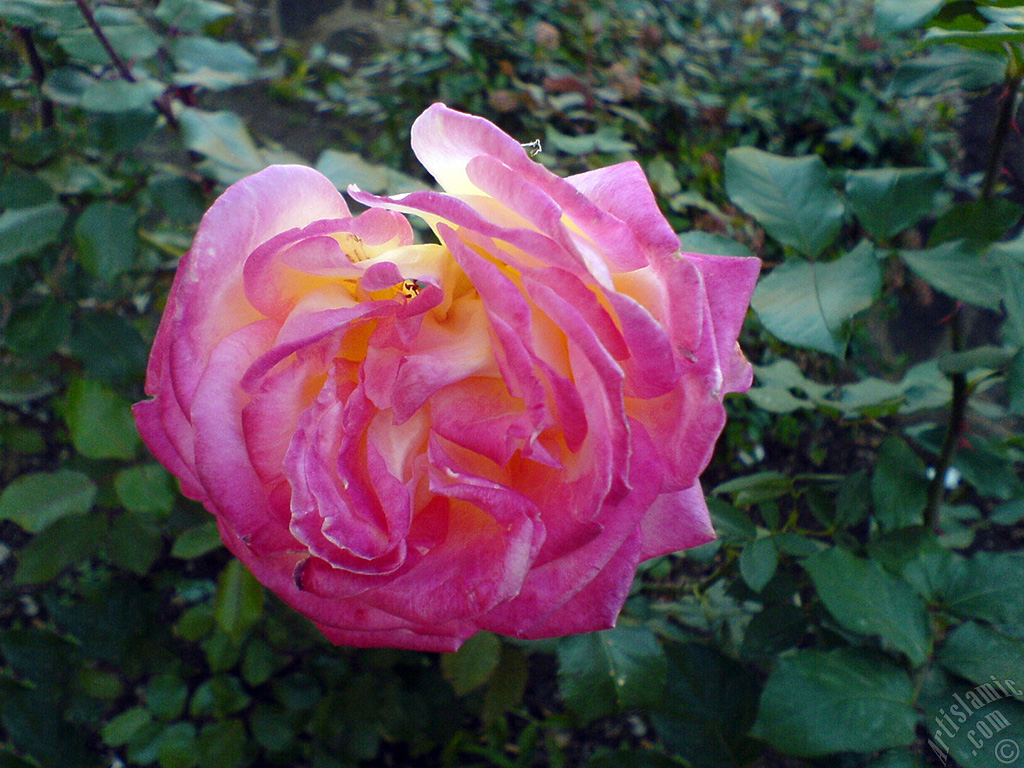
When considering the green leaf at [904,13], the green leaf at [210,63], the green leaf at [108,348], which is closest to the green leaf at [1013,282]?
the green leaf at [904,13]

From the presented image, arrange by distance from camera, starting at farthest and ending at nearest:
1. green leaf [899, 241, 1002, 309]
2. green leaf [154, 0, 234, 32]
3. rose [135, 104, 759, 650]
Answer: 1. green leaf [154, 0, 234, 32]
2. green leaf [899, 241, 1002, 309]
3. rose [135, 104, 759, 650]

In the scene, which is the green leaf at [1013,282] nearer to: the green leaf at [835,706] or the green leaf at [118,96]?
the green leaf at [835,706]

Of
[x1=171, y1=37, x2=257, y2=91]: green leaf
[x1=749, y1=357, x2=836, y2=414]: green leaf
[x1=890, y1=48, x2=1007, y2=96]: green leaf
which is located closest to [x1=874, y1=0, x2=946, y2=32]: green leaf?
[x1=890, y1=48, x2=1007, y2=96]: green leaf

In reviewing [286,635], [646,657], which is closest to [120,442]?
[286,635]

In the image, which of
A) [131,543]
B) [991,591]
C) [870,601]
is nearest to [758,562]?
[870,601]

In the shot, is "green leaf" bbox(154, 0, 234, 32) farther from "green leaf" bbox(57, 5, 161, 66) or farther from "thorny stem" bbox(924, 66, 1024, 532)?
"thorny stem" bbox(924, 66, 1024, 532)

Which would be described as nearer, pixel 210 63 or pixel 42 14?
pixel 42 14

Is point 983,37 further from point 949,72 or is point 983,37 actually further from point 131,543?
point 131,543
